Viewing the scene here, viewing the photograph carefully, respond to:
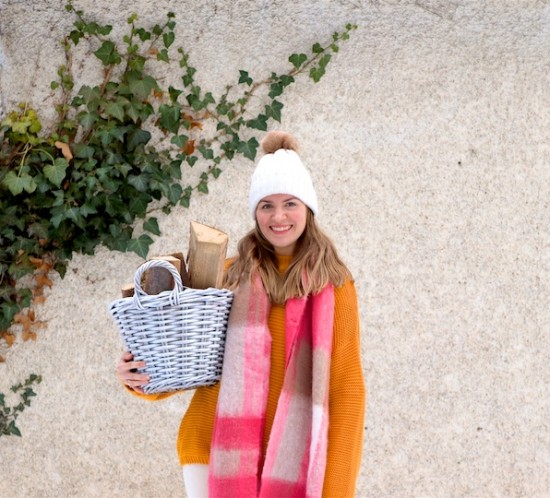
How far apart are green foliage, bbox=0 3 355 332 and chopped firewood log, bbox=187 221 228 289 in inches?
56.2

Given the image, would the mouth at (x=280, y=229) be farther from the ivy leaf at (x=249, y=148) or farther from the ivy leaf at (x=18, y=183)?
the ivy leaf at (x=18, y=183)

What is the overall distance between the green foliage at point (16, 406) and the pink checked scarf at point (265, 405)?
164 centimetres

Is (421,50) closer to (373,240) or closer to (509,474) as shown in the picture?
(373,240)

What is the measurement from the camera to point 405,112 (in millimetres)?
3463

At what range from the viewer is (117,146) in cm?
330

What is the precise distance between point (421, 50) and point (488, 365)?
157cm

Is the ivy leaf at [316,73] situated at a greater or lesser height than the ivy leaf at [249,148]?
greater

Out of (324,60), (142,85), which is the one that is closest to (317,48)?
(324,60)

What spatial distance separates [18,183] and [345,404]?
185 centimetres

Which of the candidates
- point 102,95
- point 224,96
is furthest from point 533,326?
point 102,95

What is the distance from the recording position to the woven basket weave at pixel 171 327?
5.85 ft

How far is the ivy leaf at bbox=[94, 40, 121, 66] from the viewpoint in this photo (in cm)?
327

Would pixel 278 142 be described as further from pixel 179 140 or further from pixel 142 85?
pixel 142 85

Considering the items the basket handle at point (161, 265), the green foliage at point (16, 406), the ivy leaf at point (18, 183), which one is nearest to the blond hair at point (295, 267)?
the basket handle at point (161, 265)
